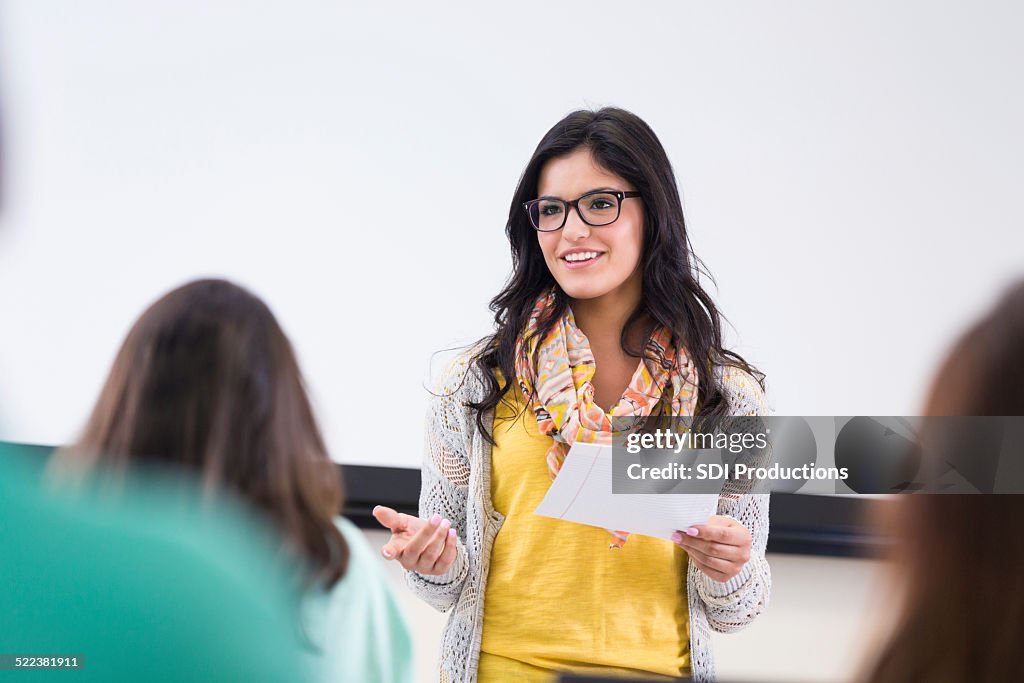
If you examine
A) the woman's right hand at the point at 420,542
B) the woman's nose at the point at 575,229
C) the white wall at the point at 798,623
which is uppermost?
the woman's nose at the point at 575,229

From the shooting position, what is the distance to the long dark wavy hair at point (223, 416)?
797mm

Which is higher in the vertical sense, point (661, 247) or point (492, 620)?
point (661, 247)

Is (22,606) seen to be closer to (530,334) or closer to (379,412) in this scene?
(530,334)

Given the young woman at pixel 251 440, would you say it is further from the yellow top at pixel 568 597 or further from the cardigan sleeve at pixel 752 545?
the cardigan sleeve at pixel 752 545

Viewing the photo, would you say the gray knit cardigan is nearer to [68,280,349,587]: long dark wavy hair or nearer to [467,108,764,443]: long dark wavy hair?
[467,108,764,443]: long dark wavy hair

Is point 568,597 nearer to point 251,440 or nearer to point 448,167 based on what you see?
point 251,440

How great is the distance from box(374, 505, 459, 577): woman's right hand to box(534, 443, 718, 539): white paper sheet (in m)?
0.15

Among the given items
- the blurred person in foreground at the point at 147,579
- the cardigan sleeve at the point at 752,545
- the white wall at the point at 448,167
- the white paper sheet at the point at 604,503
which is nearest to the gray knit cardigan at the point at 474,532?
the cardigan sleeve at the point at 752,545

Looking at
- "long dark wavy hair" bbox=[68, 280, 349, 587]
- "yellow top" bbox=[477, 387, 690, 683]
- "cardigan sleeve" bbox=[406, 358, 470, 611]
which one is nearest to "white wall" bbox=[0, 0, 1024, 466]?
"cardigan sleeve" bbox=[406, 358, 470, 611]

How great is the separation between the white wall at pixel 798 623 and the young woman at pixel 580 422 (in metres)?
0.60

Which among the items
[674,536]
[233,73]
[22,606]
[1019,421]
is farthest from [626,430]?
[233,73]

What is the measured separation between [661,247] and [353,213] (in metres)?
0.74

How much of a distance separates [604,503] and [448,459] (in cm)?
30

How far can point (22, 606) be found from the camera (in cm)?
79
